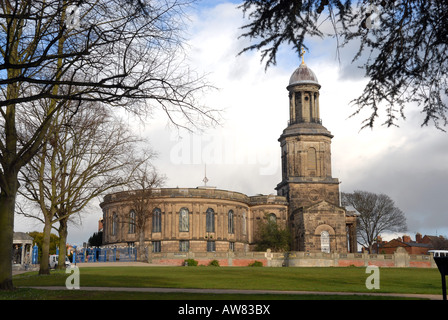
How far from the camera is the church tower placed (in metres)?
73.5

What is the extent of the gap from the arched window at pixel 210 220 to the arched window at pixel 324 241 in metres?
15.6

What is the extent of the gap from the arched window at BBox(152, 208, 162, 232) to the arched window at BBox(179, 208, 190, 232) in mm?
2866

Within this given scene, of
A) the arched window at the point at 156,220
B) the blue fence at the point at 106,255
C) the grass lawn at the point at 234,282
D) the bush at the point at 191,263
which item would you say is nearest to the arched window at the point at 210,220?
the arched window at the point at 156,220

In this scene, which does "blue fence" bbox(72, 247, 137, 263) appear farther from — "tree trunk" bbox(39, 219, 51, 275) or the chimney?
the chimney

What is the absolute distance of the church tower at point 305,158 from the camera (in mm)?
73500

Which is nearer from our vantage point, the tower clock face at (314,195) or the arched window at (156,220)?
the arched window at (156,220)

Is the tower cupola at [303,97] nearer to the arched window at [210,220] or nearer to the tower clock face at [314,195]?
the tower clock face at [314,195]

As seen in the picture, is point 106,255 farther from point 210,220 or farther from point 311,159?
point 311,159

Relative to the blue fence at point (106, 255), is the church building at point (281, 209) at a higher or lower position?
higher

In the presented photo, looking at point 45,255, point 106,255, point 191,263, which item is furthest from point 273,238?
point 45,255

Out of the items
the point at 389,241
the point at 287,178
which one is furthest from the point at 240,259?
the point at 389,241

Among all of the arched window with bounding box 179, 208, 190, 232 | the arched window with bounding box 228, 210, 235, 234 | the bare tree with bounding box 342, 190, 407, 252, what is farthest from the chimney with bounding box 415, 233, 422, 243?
the arched window with bounding box 179, 208, 190, 232
